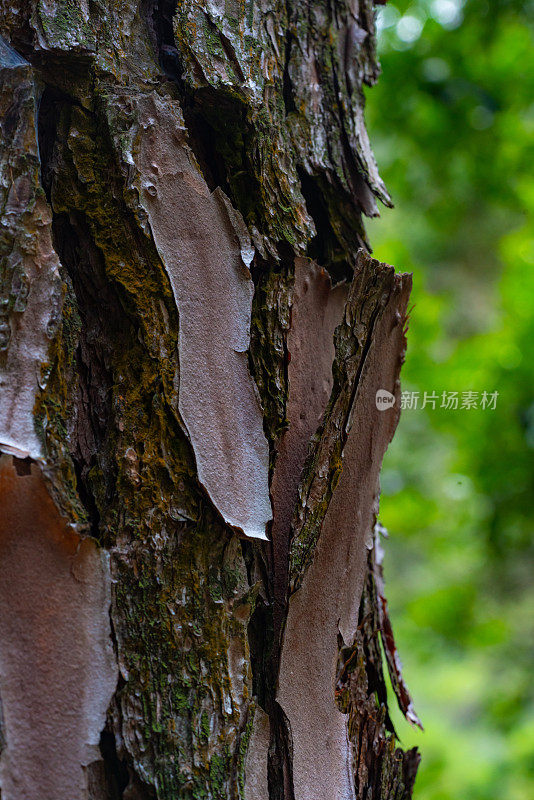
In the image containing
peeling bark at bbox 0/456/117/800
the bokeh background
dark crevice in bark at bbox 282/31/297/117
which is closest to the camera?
peeling bark at bbox 0/456/117/800

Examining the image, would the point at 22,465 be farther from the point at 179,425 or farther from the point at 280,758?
the point at 280,758

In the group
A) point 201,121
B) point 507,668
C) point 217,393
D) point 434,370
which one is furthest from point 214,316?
point 507,668

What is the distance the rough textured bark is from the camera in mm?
453

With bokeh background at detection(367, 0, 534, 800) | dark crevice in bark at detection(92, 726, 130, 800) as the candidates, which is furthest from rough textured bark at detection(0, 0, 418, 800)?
bokeh background at detection(367, 0, 534, 800)

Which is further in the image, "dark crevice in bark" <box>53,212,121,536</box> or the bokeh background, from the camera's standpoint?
the bokeh background

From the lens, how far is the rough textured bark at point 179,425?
0.45 metres

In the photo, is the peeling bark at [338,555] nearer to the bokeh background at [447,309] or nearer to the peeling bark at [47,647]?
the peeling bark at [47,647]

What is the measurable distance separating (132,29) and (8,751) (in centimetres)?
58

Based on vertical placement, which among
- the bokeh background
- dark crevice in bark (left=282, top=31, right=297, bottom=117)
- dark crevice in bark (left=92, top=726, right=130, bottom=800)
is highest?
the bokeh background

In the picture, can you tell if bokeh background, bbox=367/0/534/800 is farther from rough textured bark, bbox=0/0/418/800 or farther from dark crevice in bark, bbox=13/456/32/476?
dark crevice in bark, bbox=13/456/32/476

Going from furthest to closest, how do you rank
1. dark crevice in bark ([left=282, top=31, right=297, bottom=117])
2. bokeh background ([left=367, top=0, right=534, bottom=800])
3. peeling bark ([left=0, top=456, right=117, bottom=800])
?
1. bokeh background ([left=367, top=0, right=534, bottom=800])
2. dark crevice in bark ([left=282, top=31, right=297, bottom=117])
3. peeling bark ([left=0, top=456, right=117, bottom=800])

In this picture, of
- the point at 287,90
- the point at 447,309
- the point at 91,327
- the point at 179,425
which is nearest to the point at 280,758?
the point at 179,425

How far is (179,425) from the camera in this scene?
0.50m

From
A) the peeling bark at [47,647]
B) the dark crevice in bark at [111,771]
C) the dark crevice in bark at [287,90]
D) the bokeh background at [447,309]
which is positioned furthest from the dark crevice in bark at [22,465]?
the bokeh background at [447,309]
